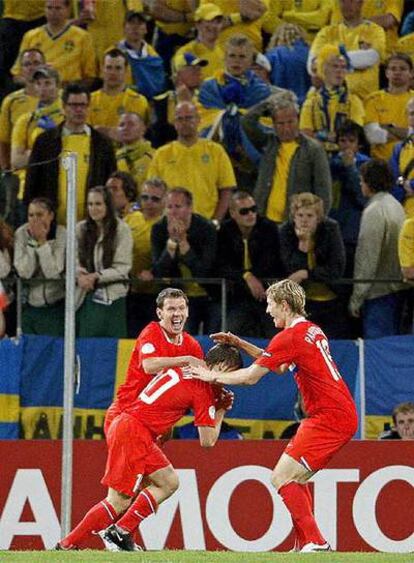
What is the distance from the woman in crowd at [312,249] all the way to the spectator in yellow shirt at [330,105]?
185cm

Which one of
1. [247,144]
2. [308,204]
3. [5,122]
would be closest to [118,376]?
[308,204]

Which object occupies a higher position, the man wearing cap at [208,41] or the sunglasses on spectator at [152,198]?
the man wearing cap at [208,41]

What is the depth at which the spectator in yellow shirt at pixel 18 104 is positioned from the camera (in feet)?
52.4

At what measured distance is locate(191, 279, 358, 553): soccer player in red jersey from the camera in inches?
376

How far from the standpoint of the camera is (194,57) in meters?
16.3

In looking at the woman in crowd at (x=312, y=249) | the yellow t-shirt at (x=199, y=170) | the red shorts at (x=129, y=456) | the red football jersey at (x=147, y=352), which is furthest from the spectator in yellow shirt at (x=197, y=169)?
the red shorts at (x=129, y=456)

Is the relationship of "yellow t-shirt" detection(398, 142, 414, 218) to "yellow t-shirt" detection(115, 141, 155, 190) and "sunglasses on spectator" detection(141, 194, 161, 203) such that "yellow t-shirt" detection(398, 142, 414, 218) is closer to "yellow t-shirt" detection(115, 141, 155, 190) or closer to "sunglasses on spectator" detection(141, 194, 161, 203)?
"sunglasses on spectator" detection(141, 194, 161, 203)

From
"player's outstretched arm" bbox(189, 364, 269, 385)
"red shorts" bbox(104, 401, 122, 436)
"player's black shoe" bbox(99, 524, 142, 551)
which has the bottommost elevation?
"player's black shoe" bbox(99, 524, 142, 551)

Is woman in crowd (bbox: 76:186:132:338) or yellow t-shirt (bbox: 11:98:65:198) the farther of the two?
yellow t-shirt (bbox: 11:98:65:198)

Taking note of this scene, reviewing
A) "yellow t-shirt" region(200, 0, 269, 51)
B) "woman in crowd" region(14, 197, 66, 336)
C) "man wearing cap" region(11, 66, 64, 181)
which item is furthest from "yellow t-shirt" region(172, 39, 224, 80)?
"woman in crowd" region(14, 197, 66, 336)

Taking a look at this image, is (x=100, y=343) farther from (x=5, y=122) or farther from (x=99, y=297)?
(x=5, y=122)

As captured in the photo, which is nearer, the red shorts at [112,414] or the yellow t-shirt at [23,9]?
the red shorts at [112,414]

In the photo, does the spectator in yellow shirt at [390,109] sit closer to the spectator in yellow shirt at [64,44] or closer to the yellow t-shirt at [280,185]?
the yellow t-shirt at [280,185]

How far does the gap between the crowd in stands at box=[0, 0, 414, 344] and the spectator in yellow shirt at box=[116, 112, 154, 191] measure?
0.07 feet
